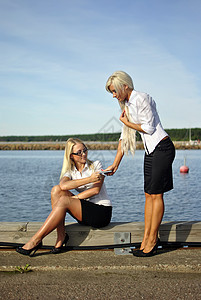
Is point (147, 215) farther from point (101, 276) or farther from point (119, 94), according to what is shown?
point (119, 94)

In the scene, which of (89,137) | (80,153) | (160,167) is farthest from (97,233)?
(89,137)

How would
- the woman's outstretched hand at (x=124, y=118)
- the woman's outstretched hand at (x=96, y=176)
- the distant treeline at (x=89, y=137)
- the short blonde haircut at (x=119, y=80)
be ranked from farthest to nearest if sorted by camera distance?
the distant treeline at (x=89, y=137), the woman's outstretched hand at (x=96, y=176), the woman's outstretched hand at (x=124, y=118), the short blonde haircut at (x=119, y=80)

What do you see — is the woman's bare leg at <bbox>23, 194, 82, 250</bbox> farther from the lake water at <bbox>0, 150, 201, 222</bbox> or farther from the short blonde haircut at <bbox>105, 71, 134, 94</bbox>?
the lake water at <bbox>0, 150, 201, 222</bbox>

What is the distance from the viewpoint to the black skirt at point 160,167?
334 centimetres

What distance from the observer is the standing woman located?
3.29 meters

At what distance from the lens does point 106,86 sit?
3.38 metres

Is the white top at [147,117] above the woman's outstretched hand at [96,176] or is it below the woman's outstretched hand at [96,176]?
above

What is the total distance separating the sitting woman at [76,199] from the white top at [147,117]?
0.57m

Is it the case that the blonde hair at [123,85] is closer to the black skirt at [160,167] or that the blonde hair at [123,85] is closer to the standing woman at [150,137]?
the standing woman at [150,137]

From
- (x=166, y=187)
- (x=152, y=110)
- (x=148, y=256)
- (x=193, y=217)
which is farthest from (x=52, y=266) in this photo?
(x=193, y=217)

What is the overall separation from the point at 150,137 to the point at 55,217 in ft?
3.65

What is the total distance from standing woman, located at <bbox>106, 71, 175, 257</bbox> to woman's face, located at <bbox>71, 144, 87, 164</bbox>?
1.67 ft

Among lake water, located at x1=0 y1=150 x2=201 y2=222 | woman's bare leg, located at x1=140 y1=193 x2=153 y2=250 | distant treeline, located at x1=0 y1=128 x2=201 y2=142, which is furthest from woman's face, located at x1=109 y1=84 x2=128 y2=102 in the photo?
distant treeline, located at x1=0 y1=128 x2=201 y2=142

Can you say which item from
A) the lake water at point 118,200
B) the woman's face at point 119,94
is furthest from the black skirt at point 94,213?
the lake water at point 118,200
